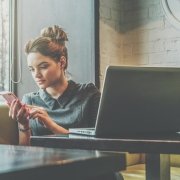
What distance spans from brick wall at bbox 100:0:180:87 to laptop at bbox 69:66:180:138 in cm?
163

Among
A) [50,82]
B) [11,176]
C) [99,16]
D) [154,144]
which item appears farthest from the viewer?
[99,16]

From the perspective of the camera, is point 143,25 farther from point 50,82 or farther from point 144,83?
point 144,83

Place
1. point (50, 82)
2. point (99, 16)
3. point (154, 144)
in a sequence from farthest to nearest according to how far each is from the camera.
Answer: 1. point (99, 16)
2. point (50, 82)
3. point (154, 144)

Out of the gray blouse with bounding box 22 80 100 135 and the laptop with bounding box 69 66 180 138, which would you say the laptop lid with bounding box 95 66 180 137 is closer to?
the laptop with bounding box 69 66 180 138

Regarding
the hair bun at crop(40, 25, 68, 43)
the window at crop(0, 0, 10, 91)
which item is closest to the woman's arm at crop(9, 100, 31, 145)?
the hair bun at crop(40, 25, 68, 43)

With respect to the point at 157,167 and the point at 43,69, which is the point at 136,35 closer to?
the point at 43,69

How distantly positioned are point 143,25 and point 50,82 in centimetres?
119

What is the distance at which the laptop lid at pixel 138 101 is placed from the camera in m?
1.11

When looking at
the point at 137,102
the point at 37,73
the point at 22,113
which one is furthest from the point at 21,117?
the point at 137,102

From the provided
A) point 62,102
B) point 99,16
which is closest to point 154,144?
point 62,102

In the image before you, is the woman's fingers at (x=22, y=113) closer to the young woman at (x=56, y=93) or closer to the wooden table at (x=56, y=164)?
the young woman at (x=56, y=93)

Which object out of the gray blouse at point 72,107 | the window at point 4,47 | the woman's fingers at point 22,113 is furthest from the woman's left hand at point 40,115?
the window at point 4,47

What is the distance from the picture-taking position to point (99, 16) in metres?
2.88

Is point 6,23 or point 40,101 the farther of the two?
point 6,23
